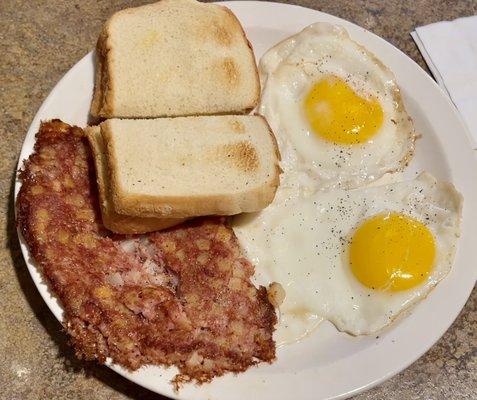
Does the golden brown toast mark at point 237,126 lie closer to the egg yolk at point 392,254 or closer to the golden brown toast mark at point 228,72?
the golden brown toast mark at point 228,72

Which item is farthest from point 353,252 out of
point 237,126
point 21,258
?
point 21,258

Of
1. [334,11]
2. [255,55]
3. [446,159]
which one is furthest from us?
[334,11]

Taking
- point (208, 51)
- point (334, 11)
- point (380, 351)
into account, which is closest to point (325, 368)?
point (380, 351)

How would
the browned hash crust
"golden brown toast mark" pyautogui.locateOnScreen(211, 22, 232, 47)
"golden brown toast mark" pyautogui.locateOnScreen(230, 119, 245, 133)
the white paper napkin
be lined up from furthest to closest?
the white paper napkin, "golden brown toast mark" pyautogui.locateOnScreen(211, 22, 232, 47), "golden brown toast mark" pyautogui.locateOnScreen(230, 119, 245, 133), the browned hash crust

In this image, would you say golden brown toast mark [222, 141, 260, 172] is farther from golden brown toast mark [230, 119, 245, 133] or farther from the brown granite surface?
the brown granite surface

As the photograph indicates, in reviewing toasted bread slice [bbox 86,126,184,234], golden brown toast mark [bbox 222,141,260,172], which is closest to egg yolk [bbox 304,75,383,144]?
golden brown toast mark [bbox 222,141,260,172]

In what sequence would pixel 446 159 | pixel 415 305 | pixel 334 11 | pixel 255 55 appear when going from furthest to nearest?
pixel 334 11 → pixel 255 55 → pixel 446 159 → pixel 415 305

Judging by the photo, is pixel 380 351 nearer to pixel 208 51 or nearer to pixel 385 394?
pixel 385 394

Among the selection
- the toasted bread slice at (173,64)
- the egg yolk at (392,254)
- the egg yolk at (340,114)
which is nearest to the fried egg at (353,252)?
the egg yolk at (392,254)
